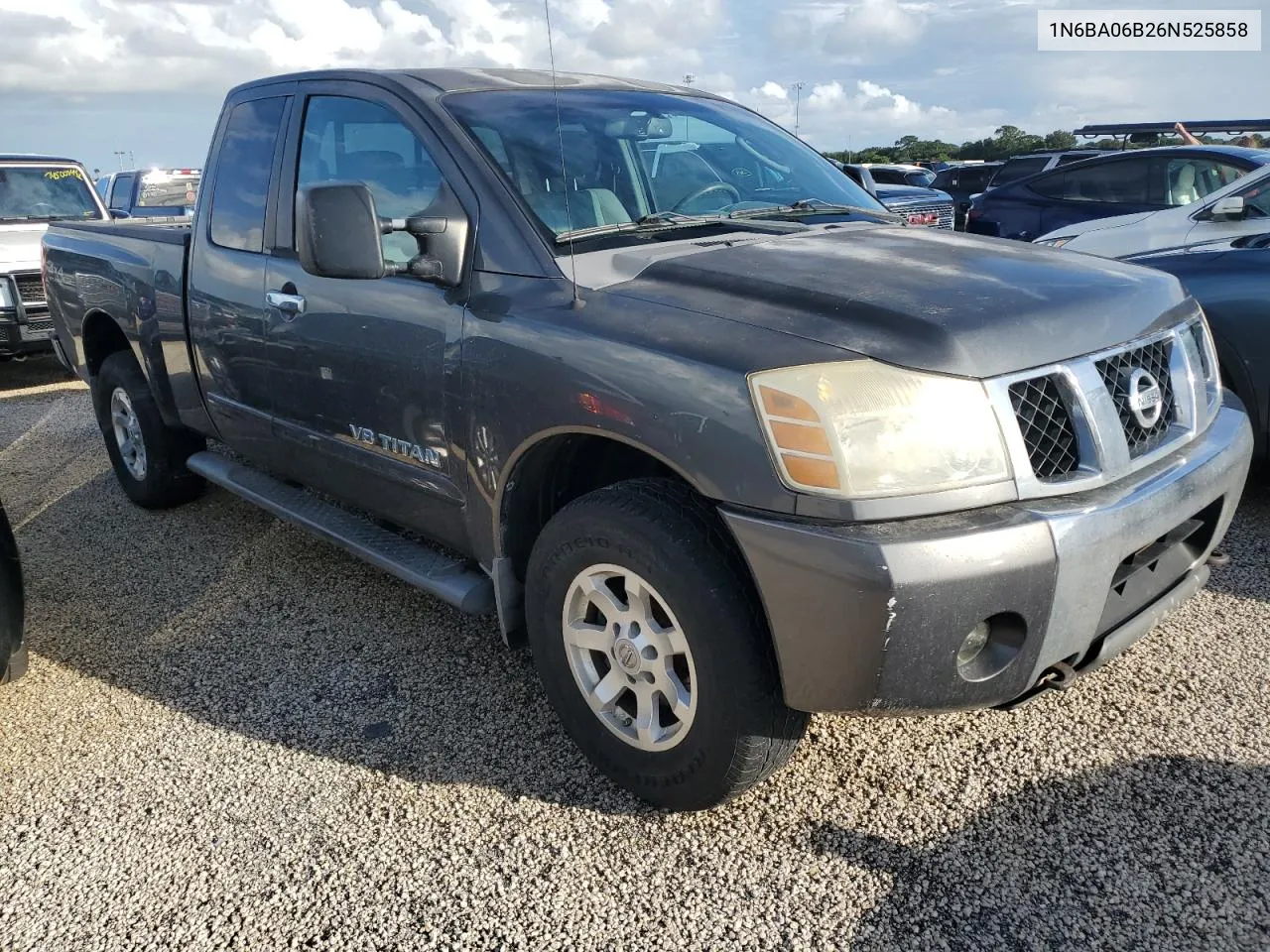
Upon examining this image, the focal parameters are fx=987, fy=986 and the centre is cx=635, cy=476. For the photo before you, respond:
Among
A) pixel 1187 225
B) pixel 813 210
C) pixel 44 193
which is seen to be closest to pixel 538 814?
pixel 813 210

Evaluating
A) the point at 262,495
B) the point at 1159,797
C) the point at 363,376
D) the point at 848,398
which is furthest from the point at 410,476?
the point at 1159,797

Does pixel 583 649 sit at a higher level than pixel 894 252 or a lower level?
lower

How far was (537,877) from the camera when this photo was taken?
2287 mm

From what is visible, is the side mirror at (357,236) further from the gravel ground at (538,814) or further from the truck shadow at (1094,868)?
the truck shadow at (1094,868)

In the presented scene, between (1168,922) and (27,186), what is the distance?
34.6 feet

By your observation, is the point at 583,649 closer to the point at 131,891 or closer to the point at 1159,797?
the point at 131,891

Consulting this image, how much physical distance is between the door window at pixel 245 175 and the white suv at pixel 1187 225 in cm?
437

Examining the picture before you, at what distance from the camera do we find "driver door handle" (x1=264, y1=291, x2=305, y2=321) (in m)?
3.25

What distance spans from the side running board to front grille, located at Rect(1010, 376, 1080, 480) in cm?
152

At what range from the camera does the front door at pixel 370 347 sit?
281 centimetres

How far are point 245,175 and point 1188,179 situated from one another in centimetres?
801

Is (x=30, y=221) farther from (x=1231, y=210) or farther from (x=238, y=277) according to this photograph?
(x=1231, y=210)

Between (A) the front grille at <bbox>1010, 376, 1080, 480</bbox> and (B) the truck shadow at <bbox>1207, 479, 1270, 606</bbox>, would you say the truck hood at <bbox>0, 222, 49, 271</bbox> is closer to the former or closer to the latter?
(A) the front grille at <bbox>1010, 376, 1080, 480</bbox>

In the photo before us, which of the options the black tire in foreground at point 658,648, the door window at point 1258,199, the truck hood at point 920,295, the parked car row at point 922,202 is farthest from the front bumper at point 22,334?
the door window at point 1258,199
